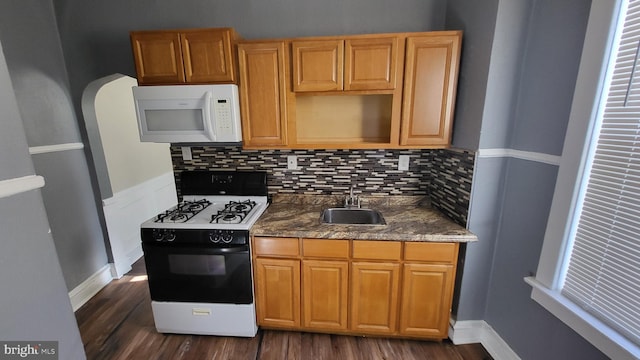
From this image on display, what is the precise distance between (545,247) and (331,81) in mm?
1629

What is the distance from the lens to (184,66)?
5.87 ft

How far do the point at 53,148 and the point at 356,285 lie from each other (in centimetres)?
268

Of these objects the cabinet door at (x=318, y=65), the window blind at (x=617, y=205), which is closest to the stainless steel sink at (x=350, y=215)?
the cabinet door at (x=318, y=65)

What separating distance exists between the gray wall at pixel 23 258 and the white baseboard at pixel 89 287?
5.64ft

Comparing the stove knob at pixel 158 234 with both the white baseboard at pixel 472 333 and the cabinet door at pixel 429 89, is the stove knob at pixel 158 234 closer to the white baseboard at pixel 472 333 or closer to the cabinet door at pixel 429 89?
the cabinet door at pixel 429 89

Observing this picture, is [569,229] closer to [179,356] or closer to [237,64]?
[237,64]

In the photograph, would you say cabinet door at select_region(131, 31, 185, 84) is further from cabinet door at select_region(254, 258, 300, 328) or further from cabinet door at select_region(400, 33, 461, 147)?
cabinet door at select_region(400, 33, 461, 147)

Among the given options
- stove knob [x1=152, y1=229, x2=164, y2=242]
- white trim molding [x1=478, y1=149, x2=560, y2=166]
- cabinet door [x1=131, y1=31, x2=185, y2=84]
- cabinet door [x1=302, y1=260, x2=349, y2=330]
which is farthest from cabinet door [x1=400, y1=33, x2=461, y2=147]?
stove knob [x1=152, y1=229, x2=164, y2=242]

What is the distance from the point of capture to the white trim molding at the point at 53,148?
1.93 meters

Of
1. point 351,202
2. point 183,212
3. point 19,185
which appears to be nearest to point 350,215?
point 351,202

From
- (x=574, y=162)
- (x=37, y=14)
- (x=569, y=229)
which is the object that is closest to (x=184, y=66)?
(x=37, y=14)

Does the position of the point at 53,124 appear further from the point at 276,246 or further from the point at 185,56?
the point at 276,246

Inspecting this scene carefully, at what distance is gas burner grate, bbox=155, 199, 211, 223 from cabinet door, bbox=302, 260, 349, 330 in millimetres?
958

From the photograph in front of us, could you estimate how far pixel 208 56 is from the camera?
5.80ft
